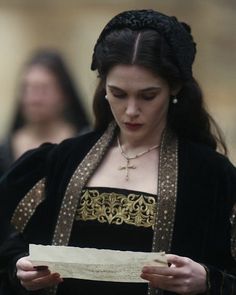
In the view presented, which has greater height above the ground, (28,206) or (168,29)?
(168,29)

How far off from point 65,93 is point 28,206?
2.41 m

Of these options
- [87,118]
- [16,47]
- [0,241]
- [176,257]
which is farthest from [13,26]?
[176,257]

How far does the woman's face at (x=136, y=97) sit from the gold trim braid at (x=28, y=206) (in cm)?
39

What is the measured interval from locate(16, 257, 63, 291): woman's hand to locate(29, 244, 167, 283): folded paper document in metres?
0.03

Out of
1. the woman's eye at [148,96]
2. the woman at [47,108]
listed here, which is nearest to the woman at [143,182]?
the woman's eye at [148,96]

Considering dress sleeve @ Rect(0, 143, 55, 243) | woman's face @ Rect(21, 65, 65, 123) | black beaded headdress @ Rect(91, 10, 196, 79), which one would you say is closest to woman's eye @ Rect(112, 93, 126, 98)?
black beaded headdress @ Rect(91, 10, 196, 79)

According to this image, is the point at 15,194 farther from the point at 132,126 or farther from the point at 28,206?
the point at 132,126

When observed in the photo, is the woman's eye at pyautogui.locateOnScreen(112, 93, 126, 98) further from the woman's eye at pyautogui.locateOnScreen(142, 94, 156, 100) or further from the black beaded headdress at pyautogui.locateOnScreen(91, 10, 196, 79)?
the black beaded headdress at pyautogui.locateOnScreen(91, 10, 196, 79)

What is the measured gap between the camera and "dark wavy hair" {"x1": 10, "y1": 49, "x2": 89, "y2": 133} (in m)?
6.43

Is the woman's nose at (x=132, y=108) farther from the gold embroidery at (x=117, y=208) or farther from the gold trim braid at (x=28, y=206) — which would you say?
the gold trim braid at (x=28, y=206)

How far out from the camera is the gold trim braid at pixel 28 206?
4090mm

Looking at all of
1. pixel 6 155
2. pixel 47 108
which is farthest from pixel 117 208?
pixel 47 108

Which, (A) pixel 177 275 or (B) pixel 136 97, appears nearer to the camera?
(A) pixel 177 275

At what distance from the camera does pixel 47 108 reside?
20.9ft
